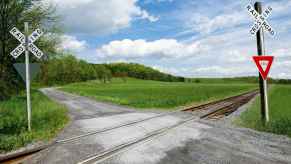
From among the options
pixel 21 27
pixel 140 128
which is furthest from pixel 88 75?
pixel 140 128

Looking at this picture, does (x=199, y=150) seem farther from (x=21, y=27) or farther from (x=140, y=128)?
(x=21, y=27)

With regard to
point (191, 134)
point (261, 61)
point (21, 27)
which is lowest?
point (191, 134)

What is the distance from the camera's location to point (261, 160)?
5.11 meters

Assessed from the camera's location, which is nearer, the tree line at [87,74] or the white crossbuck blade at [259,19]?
the white crossbuck blade at [259,19]

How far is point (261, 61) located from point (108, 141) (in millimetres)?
6870

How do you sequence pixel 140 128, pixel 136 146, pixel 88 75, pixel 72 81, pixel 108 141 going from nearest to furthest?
pixel 136 146, pixel 108 141, pixel 140 128, pixel 72 81, pixel 88 75

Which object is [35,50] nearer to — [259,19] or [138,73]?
[259,19]

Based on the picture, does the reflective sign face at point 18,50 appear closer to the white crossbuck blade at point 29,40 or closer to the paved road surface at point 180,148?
the white crossbuck blade at point 29,40

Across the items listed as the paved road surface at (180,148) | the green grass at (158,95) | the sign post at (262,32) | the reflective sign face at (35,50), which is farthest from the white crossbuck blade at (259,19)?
the green grass at (158,95)

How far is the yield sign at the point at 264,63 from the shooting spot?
927 centimetres

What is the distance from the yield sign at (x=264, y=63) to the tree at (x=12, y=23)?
20060 mm

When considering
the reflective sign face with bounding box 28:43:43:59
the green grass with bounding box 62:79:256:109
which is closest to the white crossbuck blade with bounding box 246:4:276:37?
the reflective sign face with bounding box 28:43:43:59

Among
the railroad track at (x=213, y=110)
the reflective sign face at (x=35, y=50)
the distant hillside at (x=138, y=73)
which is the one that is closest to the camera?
the reflective sign face at (x=35, y=50)

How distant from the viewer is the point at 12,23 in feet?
67.9
